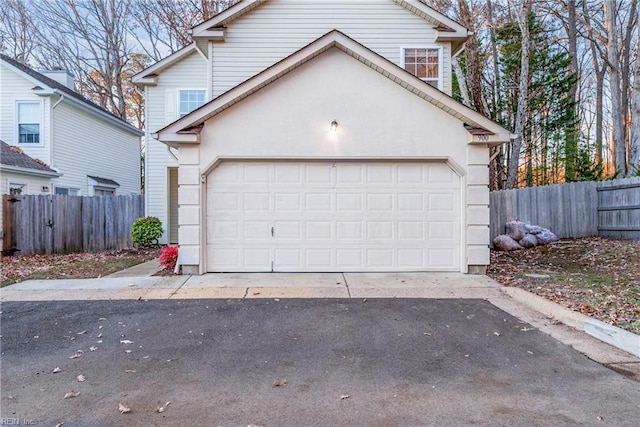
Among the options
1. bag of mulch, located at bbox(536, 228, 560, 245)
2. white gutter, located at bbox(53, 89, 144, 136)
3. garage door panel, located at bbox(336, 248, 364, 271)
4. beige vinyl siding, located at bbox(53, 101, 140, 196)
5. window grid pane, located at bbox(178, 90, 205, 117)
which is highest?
white gutter, located at bbox(53, 89, 144, 136)

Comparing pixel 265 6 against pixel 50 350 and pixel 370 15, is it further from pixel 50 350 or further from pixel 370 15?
pixel 50 350

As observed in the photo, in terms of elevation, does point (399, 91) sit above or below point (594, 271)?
above

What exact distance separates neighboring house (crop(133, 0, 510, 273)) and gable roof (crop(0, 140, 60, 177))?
767 centimetres

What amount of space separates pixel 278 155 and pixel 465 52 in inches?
527

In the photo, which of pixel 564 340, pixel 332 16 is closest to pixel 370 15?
pixel 332 16

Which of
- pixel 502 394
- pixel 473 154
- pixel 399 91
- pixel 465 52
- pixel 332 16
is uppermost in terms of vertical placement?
pixel 465 52

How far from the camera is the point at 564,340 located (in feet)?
15.3

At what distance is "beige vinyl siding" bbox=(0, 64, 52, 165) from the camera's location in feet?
48.5

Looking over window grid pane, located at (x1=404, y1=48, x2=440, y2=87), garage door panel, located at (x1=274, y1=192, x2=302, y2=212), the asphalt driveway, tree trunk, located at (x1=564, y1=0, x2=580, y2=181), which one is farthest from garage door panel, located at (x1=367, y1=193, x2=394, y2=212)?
tree trunk, located at (x1=564, y1=0, x2=580, y2=181)

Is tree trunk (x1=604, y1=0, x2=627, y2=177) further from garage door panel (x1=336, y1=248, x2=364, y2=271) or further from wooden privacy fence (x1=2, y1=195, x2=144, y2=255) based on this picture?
wooden privacy fence (x1=2, y1=195, x2=144, y2=255)

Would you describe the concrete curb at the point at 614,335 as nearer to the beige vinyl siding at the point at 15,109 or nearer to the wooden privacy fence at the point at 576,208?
the wooden privacy fence at the point at 576,208

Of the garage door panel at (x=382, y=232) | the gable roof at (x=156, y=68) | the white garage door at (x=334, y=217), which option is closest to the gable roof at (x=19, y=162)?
the gable roof at (x=156, y=68)

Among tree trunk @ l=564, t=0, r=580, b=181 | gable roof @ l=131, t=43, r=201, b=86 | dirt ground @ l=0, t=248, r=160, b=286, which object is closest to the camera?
dirt ground @ l=0, t=248, r=160, b=286

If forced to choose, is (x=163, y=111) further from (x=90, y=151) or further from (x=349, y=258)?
(x=349, y=258)
